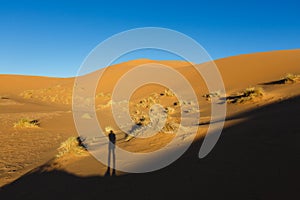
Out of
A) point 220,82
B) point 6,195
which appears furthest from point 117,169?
point 220,82

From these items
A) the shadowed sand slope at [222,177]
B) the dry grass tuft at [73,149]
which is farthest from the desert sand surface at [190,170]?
the dry grass tuft at [73,149]

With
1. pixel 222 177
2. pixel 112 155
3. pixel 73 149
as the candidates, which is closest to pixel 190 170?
pixel 222 177

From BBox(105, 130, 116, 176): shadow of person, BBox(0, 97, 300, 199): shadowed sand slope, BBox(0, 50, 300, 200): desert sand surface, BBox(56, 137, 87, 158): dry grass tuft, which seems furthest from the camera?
BBox(56, 137, 87, 158): dry grass tuft

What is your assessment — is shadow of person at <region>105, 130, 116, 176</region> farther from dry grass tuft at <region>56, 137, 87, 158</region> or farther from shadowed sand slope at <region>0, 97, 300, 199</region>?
dry grass tuft at <region>56, 137, 87, 158</region>

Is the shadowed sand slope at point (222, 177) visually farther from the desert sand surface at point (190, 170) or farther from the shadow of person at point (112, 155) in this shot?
the shadow of person at point (112, 155)

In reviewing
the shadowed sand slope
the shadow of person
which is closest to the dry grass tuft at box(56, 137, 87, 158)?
the shadow of person

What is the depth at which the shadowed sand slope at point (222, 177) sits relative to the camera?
15.9 feet

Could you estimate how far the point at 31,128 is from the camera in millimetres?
19500

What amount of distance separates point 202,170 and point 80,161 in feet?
17.6

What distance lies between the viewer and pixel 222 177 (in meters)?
5.51

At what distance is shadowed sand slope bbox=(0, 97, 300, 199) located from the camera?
484 centimetres

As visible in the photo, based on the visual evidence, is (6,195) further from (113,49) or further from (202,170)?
(113,49)

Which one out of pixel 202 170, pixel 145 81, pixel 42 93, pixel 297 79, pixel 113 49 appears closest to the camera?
pixel 202 170

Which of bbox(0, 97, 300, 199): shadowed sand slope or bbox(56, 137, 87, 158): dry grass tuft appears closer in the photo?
bbox(0, 97, 300, 199): shadowed sand slope
